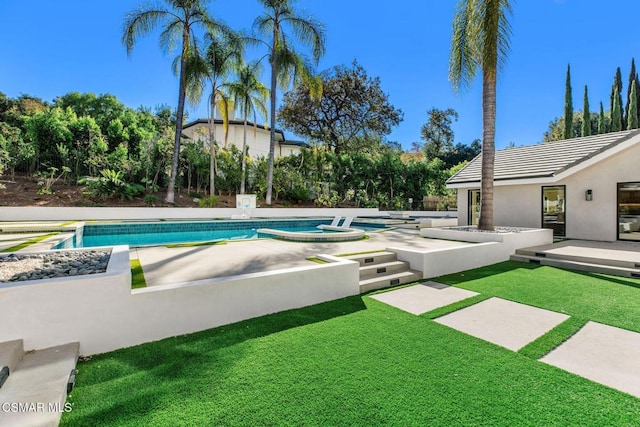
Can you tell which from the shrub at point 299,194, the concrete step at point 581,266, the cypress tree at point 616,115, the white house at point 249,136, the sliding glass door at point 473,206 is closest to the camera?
the concrete step at point 581,266

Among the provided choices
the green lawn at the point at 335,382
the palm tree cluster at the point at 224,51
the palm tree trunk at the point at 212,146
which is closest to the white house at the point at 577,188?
the green lawn at the point at 335,382

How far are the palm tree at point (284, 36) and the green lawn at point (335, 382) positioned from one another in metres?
17.5

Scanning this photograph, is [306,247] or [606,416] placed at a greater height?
[306,247]

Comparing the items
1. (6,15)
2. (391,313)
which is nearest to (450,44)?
(391,313)

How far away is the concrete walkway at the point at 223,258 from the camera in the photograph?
17.3ft

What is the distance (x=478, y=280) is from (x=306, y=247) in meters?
4.41

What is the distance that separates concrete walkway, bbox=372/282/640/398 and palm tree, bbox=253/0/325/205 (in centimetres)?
1685

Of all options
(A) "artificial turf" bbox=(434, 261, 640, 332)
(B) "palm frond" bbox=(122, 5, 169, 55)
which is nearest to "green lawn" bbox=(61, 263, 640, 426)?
(A) "artificial turf" bbox=(434, 261, 640, 332)

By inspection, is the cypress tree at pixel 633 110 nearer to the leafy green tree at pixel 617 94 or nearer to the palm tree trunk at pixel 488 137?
the leafy green tree at pixel 617 94

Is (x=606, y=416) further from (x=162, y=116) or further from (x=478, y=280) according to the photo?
(x=162, y=116)

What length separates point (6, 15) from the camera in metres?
13.8

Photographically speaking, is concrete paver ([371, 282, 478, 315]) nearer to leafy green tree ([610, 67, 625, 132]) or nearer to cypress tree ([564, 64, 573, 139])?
cypress tree ([564, 64, 573, 139])

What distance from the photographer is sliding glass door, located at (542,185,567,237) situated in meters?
11.9

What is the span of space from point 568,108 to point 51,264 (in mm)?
42665
